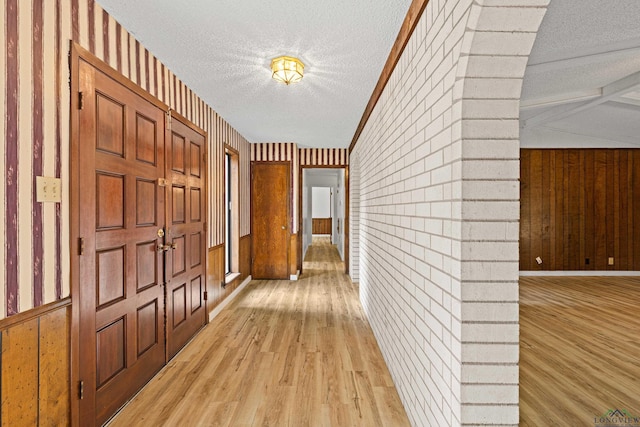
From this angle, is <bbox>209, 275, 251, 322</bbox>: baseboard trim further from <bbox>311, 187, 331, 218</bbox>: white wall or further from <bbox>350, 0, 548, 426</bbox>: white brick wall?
<bbox>311, 187, 331, 218</bbox>: white wall

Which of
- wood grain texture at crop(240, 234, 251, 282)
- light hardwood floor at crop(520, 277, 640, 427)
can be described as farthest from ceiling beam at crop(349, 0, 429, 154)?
wood grain texture at crop(240, 234, 251, 282)

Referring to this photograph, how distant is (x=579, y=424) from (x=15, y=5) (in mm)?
3576

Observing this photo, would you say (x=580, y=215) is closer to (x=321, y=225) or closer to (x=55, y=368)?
(x=55, y=368)

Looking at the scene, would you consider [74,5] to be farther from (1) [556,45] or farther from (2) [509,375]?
(1) [556,45]

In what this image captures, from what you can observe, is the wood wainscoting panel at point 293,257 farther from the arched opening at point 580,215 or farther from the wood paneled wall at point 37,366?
the wood paneled wall at point 37,366

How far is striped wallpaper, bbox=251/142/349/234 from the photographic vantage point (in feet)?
19.2

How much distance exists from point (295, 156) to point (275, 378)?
412cm

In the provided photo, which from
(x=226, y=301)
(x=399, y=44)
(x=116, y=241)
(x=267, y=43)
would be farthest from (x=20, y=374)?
(x=226, y=301)

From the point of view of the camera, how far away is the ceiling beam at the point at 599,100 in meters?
3.24

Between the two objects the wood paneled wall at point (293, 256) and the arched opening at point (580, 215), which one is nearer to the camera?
the arched opening at point (580, 215)

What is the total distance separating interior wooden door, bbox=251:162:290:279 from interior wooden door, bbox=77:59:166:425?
335cm

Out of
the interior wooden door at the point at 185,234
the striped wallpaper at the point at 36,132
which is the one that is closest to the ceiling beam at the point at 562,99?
the interior wooden door at the point at 185,234

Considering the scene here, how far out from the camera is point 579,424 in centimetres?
191

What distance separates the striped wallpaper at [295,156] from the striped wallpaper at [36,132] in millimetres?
3926
